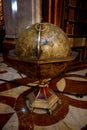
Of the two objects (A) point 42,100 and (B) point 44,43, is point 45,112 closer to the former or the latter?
(A) point 42,100

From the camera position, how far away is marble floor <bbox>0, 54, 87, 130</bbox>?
185 cm

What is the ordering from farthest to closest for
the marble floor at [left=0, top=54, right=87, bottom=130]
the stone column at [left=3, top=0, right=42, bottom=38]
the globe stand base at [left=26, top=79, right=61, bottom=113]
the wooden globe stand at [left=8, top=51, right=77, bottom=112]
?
the stone column at [left=3, top=0, right=42, bottom=38]
the globe stand base at [left=26, top=79, right=61, bottom=113]
the marble floor at [left=0, top=54, right=87, bottom=130]
the wooden globe stand at [left=8, top=51, right=77, bottom=112]

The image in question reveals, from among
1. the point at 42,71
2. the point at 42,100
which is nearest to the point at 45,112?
the point at 42,100

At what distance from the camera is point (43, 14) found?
12.6ft

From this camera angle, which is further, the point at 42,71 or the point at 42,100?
the point at 42,100

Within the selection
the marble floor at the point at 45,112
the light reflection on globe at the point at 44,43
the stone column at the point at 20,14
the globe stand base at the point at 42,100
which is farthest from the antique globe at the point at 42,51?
the stone column at the point at 20,14

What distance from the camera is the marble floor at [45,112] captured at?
6.08 ft

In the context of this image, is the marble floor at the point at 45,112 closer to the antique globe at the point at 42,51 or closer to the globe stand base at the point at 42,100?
the globe stand base at the point at 42,100

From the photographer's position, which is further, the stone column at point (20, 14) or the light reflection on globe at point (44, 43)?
the stone column at point (20, 14)

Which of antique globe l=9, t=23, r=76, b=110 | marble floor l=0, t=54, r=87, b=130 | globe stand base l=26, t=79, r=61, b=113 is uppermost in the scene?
antique globe l=9, t=23, r=76, b=110

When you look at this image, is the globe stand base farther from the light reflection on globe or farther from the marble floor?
the light reflection on globe

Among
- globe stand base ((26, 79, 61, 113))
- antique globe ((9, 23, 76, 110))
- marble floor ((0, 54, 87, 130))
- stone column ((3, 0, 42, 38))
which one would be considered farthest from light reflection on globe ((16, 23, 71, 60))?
stone column ((3, 0, 42, 38))

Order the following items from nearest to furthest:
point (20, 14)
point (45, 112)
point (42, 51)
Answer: point (42, 51) → point (45, 112) → point (20, 14)

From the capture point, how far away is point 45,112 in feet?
6.94
